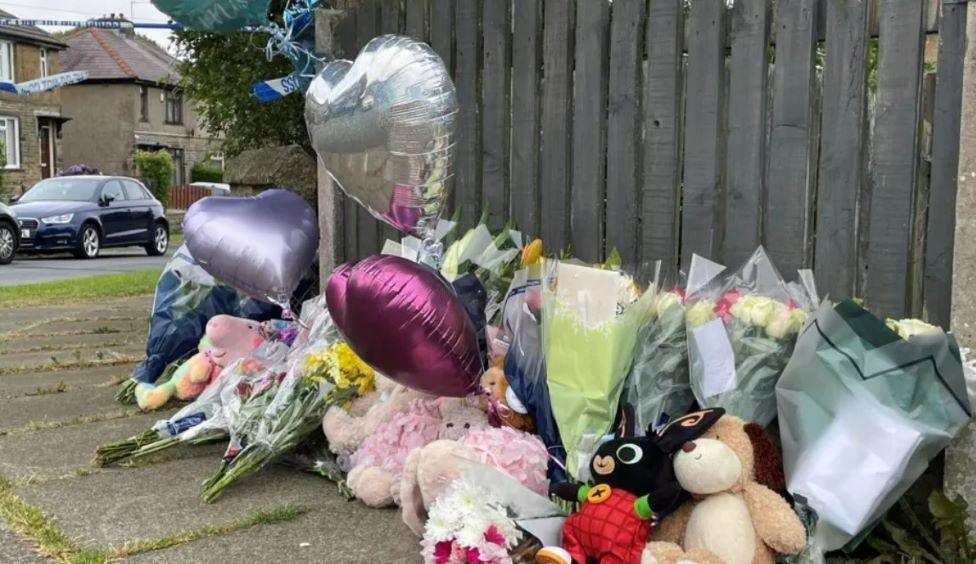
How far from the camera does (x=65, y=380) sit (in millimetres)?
4984

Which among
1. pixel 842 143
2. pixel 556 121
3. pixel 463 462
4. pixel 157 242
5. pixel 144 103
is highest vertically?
pixel 144 103

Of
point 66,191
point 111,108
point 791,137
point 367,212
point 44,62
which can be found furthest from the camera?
point 111,108

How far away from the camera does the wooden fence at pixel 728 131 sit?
2494 millimetres

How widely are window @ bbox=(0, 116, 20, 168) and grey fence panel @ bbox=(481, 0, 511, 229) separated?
30.5m

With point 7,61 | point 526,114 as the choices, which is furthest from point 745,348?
point 7,61

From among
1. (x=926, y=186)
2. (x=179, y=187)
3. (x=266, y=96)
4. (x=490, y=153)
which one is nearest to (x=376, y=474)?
(x=490, y=153)

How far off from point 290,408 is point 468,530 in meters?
1.22

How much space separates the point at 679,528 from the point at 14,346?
5445 mm

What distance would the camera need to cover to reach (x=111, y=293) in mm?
9961

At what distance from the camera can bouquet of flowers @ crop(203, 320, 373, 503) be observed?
3.07 metres

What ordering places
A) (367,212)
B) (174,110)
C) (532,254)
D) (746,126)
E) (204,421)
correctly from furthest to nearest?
1. (174,110)
2. (367,212)
3. (204,421)
4. (532,254)
5. (746,126)

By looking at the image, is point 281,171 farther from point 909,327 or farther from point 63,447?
point 909,327

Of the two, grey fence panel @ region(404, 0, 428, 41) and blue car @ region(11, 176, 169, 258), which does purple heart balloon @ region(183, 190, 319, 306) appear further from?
blue car @ region(11, 176, 169, 258)

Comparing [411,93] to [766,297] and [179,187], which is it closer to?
[766,297]
